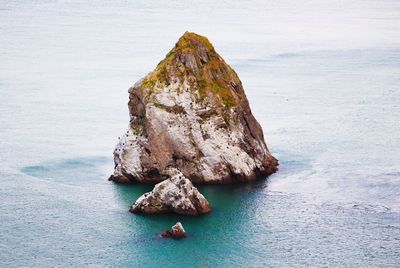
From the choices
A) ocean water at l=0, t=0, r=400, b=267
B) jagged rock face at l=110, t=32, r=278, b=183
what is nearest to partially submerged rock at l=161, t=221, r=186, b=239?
ocean water at l=0, t=0, r=400, b=267

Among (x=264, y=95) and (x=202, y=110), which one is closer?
(x=202, y=110)

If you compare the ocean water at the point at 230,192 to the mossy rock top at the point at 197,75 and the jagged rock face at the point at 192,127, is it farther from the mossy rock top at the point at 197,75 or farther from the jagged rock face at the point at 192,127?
the mossy rock top at the point at 197,75

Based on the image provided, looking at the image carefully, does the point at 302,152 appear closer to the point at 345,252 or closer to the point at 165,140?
the point at 165,140

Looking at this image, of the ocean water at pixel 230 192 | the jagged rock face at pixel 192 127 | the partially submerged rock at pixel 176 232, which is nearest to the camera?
the ocean water at pixel 230 192

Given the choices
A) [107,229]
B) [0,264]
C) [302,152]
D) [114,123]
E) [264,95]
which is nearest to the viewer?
[0,264]

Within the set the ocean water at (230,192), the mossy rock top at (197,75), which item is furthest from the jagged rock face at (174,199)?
the mossy rock top at (197,75)

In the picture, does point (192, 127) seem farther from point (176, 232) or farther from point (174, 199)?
point (176, 232)

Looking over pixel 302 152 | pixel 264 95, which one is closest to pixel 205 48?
pixel 302 152
